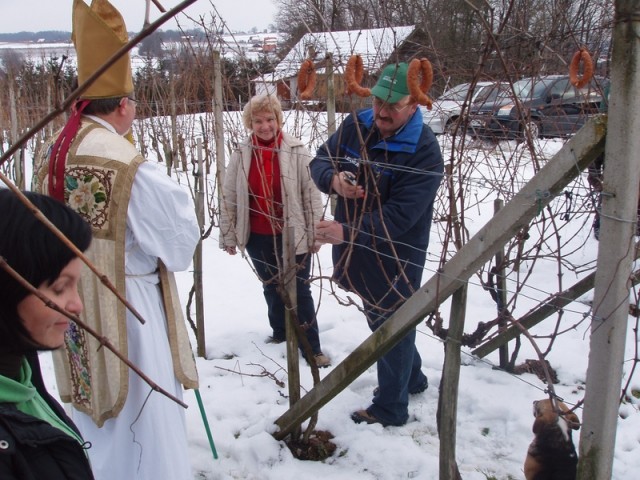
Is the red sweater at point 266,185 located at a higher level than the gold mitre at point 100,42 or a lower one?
lower

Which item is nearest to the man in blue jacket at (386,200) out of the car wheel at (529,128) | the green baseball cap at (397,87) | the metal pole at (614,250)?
the green baseball cap at (397,87)

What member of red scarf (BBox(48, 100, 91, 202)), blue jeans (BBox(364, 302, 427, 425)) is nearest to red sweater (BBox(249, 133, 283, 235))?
blue jeans (BBox(364, 302, 427, 425))

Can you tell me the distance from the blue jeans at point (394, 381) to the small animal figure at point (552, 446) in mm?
792

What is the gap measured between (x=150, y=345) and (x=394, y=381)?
4.05 feet

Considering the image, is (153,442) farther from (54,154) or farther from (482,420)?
(482,420)

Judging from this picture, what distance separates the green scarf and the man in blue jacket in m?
1.37

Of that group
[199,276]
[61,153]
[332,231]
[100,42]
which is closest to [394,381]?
[332,231]

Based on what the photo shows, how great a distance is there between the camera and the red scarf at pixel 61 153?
208 cm

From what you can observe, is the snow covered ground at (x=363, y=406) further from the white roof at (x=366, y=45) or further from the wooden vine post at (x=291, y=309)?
the white roof at (x=366, y=45)

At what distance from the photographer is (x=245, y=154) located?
348 cm

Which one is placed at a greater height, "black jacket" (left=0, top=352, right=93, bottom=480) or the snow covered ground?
"black jacket" (left=0, top=352, right=93, bottom=480)

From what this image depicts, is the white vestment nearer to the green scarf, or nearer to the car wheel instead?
the green scarf

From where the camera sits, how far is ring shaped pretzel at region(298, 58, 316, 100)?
90.7 inches

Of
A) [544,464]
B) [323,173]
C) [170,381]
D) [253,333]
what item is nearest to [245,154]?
[323,173]
